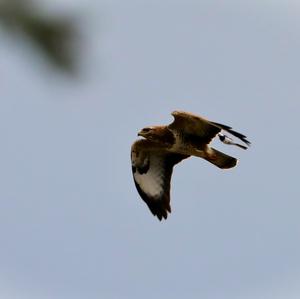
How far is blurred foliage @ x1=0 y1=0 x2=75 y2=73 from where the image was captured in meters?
1.16

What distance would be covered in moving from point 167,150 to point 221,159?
1085 millimetres

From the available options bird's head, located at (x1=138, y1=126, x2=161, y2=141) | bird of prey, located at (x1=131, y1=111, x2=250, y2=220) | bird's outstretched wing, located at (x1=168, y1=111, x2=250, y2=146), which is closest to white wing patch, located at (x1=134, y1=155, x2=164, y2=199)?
bird of prey, located at (x1=131, y1=111, x2=250, y2=220)

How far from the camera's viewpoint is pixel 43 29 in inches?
46.1

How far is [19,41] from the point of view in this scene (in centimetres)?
116

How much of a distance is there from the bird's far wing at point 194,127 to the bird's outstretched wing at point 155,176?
62.5 inches

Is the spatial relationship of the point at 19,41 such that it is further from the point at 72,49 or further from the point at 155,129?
the point at 155,129

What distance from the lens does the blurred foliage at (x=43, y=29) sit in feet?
3.79

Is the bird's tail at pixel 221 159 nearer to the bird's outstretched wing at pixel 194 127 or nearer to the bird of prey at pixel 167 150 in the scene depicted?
the bird of prey at pixel 167 150

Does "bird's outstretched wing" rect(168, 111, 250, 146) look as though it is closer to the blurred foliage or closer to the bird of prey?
the bird of prey

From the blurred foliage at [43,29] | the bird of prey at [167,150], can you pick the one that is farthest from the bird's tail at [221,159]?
the blurred foliage at [43,29]

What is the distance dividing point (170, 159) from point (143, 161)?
438 millimetres

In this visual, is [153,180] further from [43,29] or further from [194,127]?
[43,29]

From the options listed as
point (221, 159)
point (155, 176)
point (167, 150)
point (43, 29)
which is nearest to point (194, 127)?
point (221, 159)

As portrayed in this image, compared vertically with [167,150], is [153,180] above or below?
above
